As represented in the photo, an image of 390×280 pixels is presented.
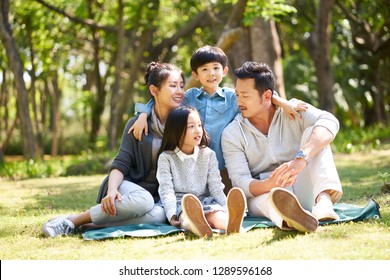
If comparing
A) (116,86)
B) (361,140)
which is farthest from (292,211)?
(361,140)

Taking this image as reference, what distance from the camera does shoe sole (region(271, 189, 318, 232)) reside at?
3600mm

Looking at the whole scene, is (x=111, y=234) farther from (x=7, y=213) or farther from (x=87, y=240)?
(x=7, y=213)

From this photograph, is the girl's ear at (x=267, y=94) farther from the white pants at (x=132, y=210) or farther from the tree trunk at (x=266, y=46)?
the tree trunk at (x=266, y=46)

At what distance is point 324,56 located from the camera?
42.3ft

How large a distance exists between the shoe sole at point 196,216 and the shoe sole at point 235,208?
0.15 meters

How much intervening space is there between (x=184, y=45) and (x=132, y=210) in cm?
1360

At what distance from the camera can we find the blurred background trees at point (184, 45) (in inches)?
412

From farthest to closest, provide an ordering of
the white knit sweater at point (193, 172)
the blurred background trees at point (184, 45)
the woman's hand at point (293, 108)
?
the blurred background trees at point (184, 45) → the woman's hand at point (293, 108) → the white knit sweater at point (193, 172)

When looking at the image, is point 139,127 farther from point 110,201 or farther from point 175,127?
point 110,201

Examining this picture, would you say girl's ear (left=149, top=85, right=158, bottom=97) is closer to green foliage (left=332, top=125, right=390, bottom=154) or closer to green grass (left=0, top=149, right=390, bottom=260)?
green grass (left=0, top=149, right=390, bottom=260)

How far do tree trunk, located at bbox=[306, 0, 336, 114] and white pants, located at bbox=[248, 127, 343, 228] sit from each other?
850 cm

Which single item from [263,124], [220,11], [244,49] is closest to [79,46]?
[220,11]

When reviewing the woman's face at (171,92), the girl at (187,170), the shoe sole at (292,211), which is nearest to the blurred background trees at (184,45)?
the woman's face at (171,92)

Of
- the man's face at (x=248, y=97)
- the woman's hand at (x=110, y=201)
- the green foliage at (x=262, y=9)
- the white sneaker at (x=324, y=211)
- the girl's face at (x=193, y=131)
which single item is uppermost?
the green foliage at (x=262, y=9)
